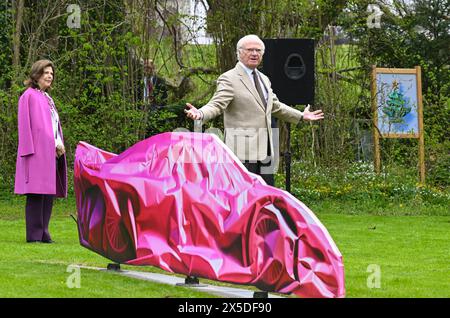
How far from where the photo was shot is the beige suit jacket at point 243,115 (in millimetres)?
9141

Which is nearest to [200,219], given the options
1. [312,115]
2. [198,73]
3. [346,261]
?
[312,115]

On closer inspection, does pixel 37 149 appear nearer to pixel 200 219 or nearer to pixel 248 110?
pixel 248 110

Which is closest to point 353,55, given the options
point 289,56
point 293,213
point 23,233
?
point 289,56

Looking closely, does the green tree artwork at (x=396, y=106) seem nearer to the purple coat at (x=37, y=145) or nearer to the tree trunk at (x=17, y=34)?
the tree trunk at (x=17, y=34)

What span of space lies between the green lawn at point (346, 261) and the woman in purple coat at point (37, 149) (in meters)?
0.41

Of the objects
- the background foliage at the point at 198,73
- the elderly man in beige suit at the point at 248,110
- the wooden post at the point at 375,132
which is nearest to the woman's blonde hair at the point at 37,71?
the elderly man in beige suit at the point at 248,110

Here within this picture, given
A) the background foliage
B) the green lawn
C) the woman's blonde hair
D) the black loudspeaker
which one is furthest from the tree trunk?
the woman's blonde hair

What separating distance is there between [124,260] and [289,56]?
6.60m

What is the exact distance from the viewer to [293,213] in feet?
23.2

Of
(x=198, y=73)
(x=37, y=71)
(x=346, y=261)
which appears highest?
(x=198, y=73)

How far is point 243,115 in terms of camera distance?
9219mm

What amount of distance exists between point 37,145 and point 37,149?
1.7 inches

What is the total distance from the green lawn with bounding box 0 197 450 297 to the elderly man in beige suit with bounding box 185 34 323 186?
4.14 ft
